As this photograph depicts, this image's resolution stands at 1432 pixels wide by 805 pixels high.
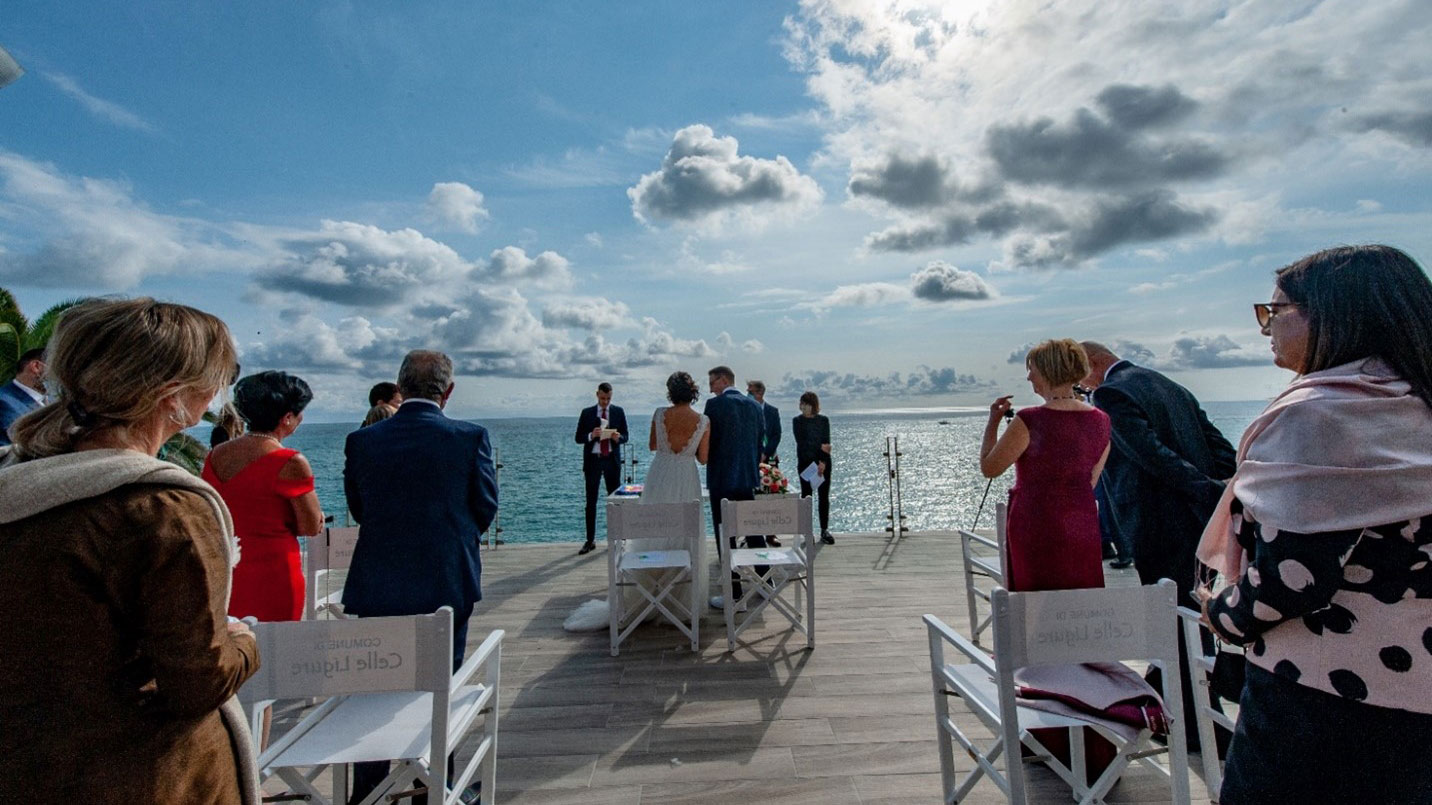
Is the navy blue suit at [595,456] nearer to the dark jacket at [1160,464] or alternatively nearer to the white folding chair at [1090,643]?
the dark jacket at [1160,464]

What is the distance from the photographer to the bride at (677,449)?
5.07m

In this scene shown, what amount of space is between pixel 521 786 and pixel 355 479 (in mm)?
1432

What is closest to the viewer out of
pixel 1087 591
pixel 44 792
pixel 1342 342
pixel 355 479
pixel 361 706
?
pixel 44 792

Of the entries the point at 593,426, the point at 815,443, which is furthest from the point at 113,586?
Result: the point at 815,443

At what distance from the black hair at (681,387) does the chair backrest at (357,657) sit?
3.39 meters

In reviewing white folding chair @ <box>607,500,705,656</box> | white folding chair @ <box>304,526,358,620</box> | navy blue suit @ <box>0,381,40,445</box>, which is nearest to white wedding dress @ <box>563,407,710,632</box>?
white folding chair @ <box>607,500,705,656</box>

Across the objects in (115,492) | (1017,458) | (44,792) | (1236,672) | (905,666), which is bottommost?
(905,666)

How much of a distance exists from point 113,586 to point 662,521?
3.45m

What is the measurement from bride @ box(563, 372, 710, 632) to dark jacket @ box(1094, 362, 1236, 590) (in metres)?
2.78

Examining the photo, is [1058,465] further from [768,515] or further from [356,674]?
[356,674]

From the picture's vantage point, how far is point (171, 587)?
0.98 metres

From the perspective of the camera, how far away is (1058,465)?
2.74 metres

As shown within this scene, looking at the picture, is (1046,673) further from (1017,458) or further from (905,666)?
Result: (905,666)

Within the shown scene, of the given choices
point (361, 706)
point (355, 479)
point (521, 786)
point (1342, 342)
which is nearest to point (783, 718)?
point (521, 786)
